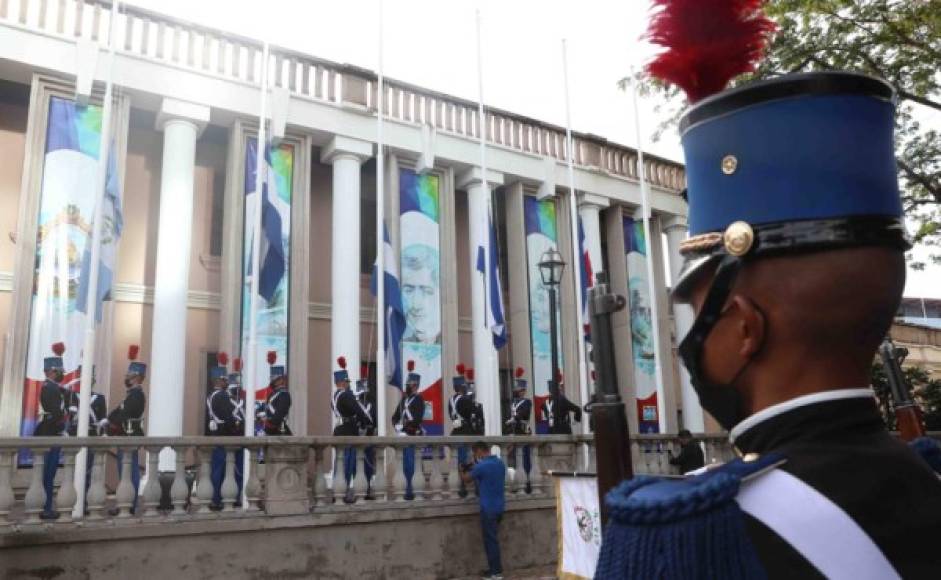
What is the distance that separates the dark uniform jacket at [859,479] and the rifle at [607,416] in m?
0.51

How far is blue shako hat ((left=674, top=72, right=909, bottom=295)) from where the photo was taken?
4.76 ft

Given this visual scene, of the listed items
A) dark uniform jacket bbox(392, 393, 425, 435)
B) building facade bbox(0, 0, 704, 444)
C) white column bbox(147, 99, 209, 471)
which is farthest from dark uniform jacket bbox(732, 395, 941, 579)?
white column bbox(147, 99, 209, 471)

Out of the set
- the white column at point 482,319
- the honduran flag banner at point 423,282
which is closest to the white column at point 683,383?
the white column at point 482,319

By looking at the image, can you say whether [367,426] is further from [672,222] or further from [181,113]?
[672,222]

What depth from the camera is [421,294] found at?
60.3ft

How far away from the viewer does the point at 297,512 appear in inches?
354

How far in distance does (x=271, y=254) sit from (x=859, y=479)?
13.8 meters

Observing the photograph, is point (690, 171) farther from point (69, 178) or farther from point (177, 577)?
point (69, 178)

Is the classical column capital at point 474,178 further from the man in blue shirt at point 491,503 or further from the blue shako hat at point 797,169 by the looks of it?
the blue shako hat at point 797,169

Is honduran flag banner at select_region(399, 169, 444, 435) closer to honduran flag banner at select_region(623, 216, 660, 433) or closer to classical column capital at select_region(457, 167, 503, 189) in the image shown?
classical column capital at select_region(457, 167, 503, 189)

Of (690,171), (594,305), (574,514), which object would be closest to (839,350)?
(690,171)

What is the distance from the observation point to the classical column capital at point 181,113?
51.8 ft

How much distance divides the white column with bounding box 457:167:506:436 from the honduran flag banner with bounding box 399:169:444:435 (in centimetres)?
115

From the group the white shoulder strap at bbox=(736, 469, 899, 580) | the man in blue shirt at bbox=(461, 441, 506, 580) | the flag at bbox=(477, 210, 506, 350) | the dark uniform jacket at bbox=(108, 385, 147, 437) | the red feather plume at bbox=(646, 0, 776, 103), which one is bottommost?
the man in blue shirt at bbox=(461, 441, 506, 580)
